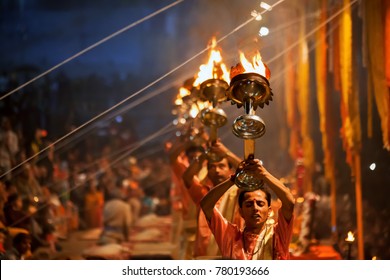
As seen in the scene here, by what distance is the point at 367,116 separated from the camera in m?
4.61

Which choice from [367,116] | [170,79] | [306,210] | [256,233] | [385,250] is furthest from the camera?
[170,79]

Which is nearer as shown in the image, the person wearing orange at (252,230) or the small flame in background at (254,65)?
the small flame in background at (254,65)

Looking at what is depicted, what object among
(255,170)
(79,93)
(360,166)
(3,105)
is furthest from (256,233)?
(79,93)

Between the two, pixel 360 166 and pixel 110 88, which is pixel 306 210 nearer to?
pixel 360 166

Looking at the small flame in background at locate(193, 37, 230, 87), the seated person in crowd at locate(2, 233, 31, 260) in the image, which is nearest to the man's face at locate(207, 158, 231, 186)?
the small flame in background at locate(193, 37, 230, 87)

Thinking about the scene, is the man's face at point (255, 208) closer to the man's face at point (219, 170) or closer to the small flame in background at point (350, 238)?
the man's face at point (219, 170)

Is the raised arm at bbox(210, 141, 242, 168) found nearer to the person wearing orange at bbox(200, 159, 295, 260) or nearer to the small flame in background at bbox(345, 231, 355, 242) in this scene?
the person wearing orange at bbox(200, 159, 295, 260)

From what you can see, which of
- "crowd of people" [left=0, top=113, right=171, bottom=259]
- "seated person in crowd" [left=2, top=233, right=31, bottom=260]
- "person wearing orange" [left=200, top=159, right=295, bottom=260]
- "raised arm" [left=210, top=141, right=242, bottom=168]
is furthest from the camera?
"crowd of people" [left=0, top=113, right=171, bottom=259]

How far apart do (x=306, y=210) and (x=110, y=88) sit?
2158 mm

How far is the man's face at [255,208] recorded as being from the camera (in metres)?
2.69

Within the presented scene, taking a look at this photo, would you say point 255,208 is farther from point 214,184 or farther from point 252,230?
point 214,184

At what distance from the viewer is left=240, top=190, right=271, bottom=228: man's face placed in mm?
2691

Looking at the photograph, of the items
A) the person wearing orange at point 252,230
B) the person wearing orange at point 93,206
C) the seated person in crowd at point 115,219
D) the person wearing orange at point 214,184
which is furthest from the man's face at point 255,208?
the person wearing orange at point 93,206
